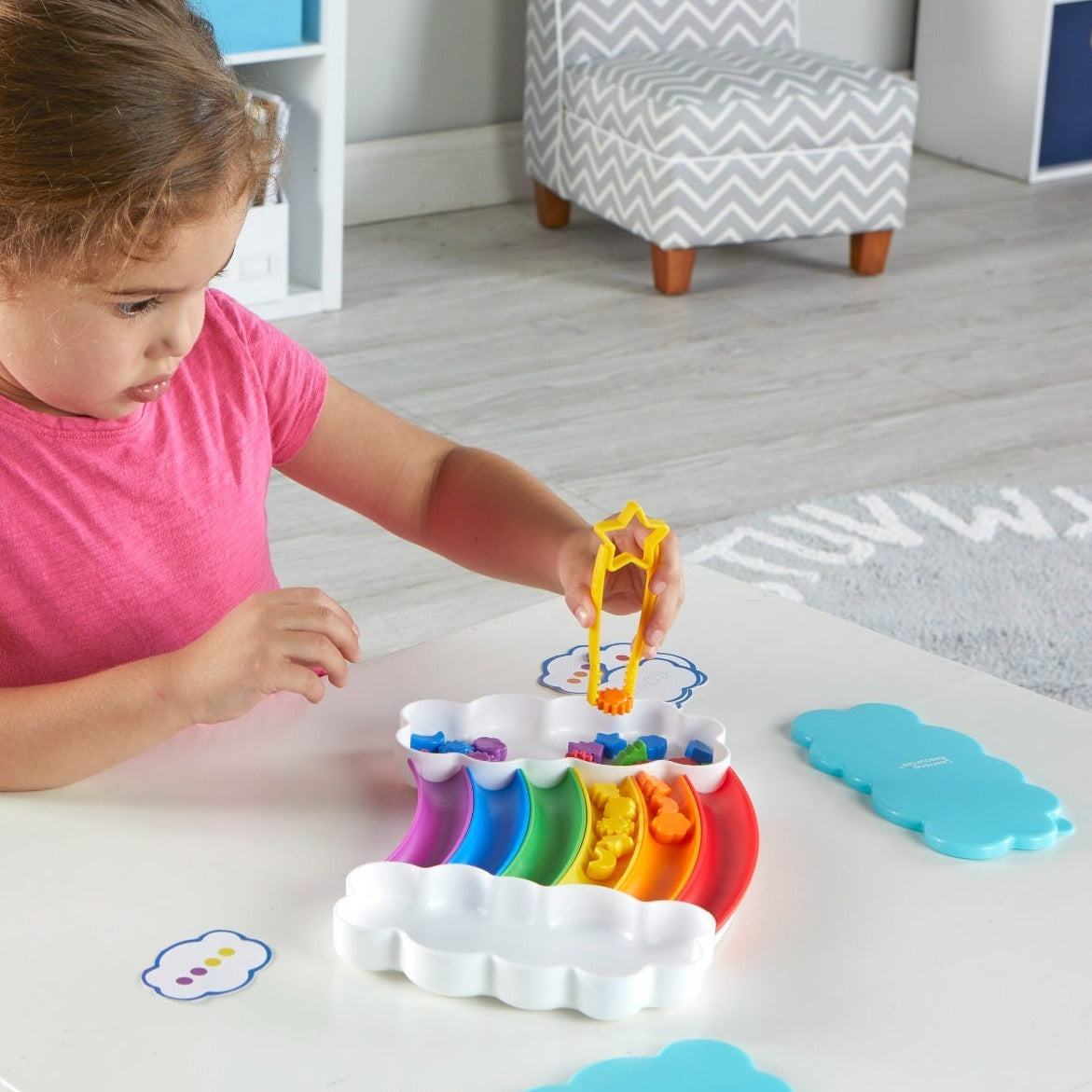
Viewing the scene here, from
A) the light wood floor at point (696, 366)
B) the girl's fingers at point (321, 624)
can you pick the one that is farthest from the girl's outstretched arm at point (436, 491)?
the light wood floor at point (696, 366)

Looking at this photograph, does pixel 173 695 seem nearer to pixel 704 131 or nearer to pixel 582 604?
pixel 582 604

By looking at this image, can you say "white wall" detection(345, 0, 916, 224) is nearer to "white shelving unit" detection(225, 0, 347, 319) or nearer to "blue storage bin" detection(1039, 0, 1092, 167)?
"white shelving unit" detection(225, 0, 347, 319)

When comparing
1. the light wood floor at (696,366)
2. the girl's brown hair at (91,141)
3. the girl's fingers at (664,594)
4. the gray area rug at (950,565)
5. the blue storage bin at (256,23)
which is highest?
the girl's brown hair at (91,141)

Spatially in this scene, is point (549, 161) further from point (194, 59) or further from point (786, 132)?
point (194, 59)

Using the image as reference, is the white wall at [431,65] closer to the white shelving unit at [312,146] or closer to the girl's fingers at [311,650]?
the white shelving unit at [312,146]

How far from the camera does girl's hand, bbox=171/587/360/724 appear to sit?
A: 833mm

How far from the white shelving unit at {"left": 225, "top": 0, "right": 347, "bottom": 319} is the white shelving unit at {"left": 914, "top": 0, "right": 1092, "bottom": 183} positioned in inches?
59.6

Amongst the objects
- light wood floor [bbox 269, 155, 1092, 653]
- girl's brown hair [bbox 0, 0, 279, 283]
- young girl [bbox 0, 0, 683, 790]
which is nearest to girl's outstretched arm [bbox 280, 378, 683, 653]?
young girl [bbox 0, 0, 683, 790]

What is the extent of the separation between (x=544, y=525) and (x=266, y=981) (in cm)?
42

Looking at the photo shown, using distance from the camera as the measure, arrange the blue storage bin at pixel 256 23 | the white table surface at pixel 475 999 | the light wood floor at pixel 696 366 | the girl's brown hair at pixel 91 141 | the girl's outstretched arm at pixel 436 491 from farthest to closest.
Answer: the blue storage bin at pixel 256 23, the light wood floor at pixel 696 366, the girl's outstretched arm at pixel 436 491, the girl's brown hair at pixel 91 141, the white table surface at pixel 475 999

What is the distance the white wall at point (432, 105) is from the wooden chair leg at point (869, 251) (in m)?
0.72

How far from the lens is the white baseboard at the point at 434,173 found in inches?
129

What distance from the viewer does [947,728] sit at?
91 centimetres

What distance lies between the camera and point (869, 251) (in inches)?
121
